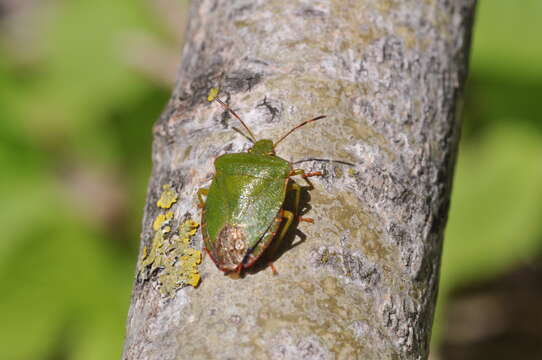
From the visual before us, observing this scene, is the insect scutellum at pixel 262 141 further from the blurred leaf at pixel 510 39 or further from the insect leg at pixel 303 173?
the blurred leaf at pixel 510 39

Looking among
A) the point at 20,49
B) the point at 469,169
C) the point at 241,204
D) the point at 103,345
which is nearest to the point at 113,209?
the point at 103,345

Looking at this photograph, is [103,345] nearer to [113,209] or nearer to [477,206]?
[113,209]

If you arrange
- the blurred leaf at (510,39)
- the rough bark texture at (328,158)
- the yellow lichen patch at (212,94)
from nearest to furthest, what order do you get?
the rough bark texture at (328,158) → the yellow lichen patch at (212,94) → the blurred leaf at (510,39)

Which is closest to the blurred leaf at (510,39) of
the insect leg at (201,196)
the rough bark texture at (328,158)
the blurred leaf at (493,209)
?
the blurred leaf at (493,209)

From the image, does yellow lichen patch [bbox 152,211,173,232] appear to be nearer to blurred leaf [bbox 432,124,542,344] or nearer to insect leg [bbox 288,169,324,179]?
insect leg [bbox 288,169,324,179]

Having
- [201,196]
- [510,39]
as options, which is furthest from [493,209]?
[201,196]

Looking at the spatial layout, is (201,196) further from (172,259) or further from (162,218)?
(172,259)
